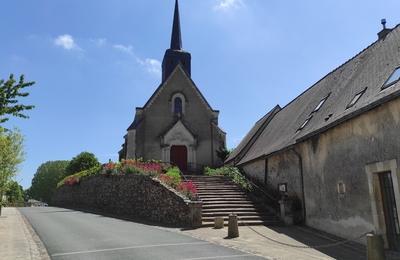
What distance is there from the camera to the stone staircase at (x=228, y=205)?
1531cm

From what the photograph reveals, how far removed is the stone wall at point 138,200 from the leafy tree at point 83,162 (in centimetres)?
1200

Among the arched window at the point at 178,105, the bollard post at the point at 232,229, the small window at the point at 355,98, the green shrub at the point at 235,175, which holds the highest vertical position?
the arched window at the point at 178,105

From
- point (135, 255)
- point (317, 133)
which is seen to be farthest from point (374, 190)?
point (135, 255)

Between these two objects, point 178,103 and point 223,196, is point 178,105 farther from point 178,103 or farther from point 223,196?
point 223,196

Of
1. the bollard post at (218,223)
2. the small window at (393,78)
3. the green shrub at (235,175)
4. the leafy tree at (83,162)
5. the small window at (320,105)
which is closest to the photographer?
the small window at (393,78)

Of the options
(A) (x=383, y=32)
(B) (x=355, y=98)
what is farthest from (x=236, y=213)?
(A) (x=383, y=32)

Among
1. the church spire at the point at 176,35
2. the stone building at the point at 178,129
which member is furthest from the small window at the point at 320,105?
the church spire at the point at 176,35

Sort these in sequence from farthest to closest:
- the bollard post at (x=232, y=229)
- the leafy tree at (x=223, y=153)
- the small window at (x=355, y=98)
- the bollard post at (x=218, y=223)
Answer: the leafy tree at (x=223, y=153), the bollard post at (x=218, y=223), the bollard post at (x=232, y=229), the small window at (x=355, y=98)

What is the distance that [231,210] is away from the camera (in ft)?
52.9

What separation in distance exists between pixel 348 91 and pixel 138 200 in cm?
1135

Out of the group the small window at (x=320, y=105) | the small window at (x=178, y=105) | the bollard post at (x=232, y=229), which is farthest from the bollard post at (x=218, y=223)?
the small window at (x=178, y=105)

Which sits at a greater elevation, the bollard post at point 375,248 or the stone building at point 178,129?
the stone building at point 178,129

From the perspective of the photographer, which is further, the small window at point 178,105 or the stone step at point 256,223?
the small window at point 178,105

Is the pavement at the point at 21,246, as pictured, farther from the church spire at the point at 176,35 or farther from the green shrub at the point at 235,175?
the church spire at the point at 176,35
